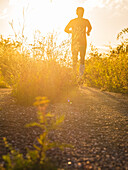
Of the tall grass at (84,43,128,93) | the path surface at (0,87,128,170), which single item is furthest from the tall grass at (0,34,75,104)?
the tall grass at (84,43,128,93)

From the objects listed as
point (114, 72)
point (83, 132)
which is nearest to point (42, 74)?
point (83, 132)

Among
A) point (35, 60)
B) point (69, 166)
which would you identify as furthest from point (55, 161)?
point (35, 60)

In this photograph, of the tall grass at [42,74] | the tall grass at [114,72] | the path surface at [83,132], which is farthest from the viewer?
the tall grass at [114,72]

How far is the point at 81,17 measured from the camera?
252 inches

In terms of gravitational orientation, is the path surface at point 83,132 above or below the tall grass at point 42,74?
below

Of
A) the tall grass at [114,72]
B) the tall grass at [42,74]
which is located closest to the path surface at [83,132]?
the tall grass at [42,74]

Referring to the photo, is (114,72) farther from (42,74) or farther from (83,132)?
(83,132)

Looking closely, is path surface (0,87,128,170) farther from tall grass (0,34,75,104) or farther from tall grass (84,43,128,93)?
tall grass (84,43,128,93)

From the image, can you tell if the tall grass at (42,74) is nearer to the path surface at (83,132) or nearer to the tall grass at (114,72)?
the path surface at (83,132)

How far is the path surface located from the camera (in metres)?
1.50

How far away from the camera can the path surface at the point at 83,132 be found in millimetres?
1505

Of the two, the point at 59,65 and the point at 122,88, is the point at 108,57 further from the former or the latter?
the point at 59,65

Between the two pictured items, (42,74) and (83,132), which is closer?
(83,132)

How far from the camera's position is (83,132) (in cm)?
207
